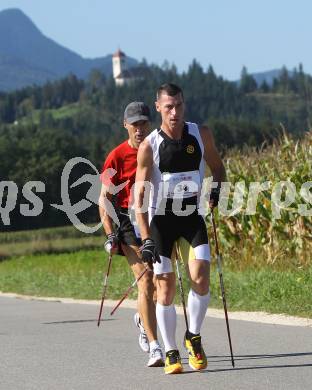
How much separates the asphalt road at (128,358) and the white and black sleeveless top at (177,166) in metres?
1.31

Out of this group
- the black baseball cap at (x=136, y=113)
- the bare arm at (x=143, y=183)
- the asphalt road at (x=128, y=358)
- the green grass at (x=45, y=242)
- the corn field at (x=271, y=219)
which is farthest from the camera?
the green grass at (x=45, y=242)

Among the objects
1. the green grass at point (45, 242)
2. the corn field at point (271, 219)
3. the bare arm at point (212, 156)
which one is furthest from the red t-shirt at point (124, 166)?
the green grass at point (45, 242)

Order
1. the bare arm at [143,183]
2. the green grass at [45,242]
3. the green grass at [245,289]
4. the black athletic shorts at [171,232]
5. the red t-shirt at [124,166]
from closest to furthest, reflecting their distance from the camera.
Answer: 1. the bare arm at [143,183]
2. the black athletic shorts at [171,232]
3. the red t-shirt at [124,166]
4. the green grass at [245,289]
5. the green grass at [45,242]

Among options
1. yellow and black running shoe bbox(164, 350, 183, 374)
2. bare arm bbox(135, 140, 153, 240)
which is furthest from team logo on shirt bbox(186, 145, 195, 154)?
yellow and black running shoe bbox(164, 350, 183, 374)

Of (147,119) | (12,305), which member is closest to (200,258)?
(147,119)

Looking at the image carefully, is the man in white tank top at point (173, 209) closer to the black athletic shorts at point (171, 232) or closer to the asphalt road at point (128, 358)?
the black athletic shorts at point (171, 232)

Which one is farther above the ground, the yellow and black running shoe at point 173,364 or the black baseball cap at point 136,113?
the black baseball cap at point 136,113

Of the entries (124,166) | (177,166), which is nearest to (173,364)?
(177,166)

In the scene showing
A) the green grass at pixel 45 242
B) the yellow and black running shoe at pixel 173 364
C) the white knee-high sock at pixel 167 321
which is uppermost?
the white knee-high sock at pixel 167 321

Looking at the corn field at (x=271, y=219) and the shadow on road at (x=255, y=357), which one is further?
the corn field at (x=271, y=219)

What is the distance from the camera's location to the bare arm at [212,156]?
861 centimetres

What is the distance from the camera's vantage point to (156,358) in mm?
8625

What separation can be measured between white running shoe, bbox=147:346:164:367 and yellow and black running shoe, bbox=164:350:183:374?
11.8 inches

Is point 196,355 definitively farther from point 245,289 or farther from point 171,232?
point 245,289
